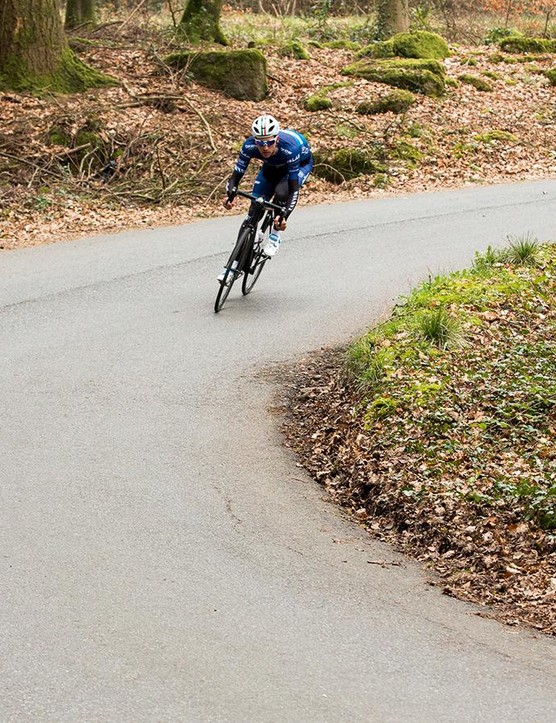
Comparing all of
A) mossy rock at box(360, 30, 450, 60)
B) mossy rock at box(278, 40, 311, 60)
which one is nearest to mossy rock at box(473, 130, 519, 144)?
mossy rock at box(360, 30, 450, 60)

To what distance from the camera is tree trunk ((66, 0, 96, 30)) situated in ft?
85.4

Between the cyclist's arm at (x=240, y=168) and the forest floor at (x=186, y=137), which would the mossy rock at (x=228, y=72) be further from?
the cyclist's arm at (x=240, y=168)

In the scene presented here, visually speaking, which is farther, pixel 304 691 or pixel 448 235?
pixel 448 235

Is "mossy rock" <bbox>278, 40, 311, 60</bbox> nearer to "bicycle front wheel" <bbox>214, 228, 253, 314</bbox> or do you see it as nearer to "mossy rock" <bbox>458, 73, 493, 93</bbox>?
"mossy rock" <bbox>458, 73, 493, 93</bbox>

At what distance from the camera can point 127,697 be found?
483 cm

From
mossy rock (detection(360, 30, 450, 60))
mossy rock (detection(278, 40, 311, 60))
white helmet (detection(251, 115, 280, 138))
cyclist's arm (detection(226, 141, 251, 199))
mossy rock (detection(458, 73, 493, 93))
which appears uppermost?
white helmet (detection(251, 115, 280, 138))

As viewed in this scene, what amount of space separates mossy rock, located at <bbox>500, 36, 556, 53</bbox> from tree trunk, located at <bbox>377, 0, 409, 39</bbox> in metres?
3.22

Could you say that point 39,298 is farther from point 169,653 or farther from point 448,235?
point 169,653

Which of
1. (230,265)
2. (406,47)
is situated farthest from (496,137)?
(230,265)

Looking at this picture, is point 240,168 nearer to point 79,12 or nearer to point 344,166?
point 344,166

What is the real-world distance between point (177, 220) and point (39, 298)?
507 cm

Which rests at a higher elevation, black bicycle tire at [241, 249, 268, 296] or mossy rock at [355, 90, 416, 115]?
black bicycle tire at [241, 249, 268, 296]

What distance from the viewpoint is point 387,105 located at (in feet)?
76.4

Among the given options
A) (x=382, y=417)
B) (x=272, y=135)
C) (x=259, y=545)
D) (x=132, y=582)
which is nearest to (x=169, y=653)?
(x=132, y=582)
